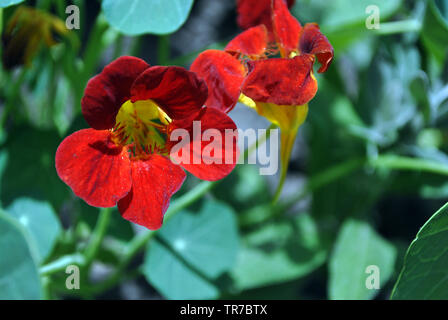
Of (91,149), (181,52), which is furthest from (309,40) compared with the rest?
(181,52)

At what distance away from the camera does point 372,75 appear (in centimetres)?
111

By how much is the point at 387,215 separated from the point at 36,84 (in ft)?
2.97

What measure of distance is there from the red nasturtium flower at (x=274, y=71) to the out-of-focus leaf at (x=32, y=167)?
39 centimetres

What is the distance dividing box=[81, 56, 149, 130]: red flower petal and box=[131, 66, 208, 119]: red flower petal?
0.5 inches

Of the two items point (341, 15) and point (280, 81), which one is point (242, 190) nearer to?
point (341, 15)

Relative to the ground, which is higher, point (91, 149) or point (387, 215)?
point (91, 149)

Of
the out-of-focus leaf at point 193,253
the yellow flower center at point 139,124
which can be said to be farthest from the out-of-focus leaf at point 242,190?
the yellow flower center at point 139,124

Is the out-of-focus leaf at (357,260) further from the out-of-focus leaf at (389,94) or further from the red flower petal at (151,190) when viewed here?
the red flower petal at (151,190)

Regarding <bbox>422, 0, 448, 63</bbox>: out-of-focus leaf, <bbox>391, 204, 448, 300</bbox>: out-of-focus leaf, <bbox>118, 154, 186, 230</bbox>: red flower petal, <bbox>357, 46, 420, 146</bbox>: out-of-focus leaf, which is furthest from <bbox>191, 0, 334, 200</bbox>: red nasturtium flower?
<bbox>357, 46, 420, 146</bbox>: out-of-focus leaf

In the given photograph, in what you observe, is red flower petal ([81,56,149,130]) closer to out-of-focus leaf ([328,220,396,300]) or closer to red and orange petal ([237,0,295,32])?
red and orange petal ([237,0,295,32])

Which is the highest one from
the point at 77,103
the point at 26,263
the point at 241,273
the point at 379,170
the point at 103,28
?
the point at 103,28

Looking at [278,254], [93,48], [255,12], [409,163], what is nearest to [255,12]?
[255,12]
